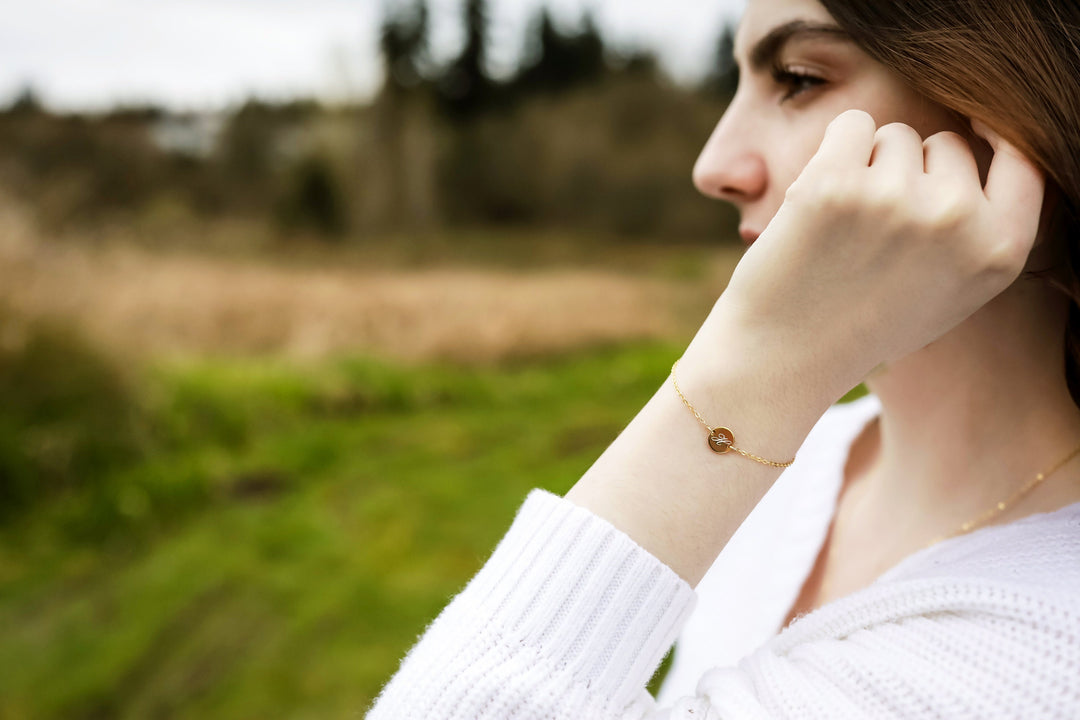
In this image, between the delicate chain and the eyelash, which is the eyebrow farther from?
the delicate chain

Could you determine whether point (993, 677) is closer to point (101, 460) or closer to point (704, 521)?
point (704, 521)

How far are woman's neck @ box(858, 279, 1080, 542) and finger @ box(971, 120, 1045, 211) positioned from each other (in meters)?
0.29

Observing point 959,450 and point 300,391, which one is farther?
point 300,391

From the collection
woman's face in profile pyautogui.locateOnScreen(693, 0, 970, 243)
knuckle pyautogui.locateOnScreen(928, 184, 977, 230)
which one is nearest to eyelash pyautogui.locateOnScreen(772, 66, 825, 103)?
woman's face in profile pyautogui.locateOnScreen(693, 0, 970, 243)

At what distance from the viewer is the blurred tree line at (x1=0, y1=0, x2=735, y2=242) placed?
12641 millimetres

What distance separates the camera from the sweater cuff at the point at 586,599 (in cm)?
95

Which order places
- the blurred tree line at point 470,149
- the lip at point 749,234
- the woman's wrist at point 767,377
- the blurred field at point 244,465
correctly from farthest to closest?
the blurred tree line at point 470,149, the blurred field at point 244,465, the lip at point 749,234, the woman's wrist at point 767,377

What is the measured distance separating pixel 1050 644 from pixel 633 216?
14570mm

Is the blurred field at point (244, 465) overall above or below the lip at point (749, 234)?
below

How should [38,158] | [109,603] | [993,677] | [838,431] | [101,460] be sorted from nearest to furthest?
[993,677] → [838,431] → [109,603] → [101,460] → [38,158]

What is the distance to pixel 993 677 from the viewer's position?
854 mm

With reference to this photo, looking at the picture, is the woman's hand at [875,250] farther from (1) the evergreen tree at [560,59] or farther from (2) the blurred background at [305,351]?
(1) the evergreen tree at [560,59]

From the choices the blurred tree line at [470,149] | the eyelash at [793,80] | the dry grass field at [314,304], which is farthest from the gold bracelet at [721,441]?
the blurred tree line at [470,149]

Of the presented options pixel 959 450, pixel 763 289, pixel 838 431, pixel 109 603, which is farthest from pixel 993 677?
pixel 109 603
